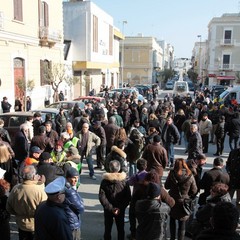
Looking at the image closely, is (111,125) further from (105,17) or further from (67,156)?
(105,17)

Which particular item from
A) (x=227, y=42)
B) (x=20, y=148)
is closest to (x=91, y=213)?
(x=20, y=148)

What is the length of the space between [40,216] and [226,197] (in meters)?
2.68

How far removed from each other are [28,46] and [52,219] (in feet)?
68.8

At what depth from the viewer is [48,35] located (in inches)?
993

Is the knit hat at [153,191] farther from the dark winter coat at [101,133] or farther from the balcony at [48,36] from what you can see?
the balcony at [48,36]

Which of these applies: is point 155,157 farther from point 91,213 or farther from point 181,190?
point 181,190

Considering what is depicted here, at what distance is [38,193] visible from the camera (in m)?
4.88

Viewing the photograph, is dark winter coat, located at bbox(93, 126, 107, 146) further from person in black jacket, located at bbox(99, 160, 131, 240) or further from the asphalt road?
person in black jacket, located at bbox(99, 160, 131, 240)

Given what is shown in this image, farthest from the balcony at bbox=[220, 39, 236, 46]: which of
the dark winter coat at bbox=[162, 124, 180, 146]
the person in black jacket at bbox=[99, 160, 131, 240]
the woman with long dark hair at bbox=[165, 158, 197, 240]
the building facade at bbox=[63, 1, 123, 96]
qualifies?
the person in black jacket at bbox=[99, 160, 131, 240]

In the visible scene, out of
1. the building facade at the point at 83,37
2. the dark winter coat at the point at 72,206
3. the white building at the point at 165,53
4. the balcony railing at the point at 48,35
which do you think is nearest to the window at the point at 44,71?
the balcony railing at the point at 48,35

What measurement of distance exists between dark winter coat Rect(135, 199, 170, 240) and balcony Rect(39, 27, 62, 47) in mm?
22402

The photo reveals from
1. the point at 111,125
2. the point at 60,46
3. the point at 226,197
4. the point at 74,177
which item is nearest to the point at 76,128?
the point at 111,125

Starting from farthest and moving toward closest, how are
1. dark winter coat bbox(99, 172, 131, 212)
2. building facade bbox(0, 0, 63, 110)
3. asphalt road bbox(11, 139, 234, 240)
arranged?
building facade bbox(0, 0, 63, 110) → asphalt road bbox(11, 139, 234, 240) → dark winter coat bbox(99, 172, 131, 212)

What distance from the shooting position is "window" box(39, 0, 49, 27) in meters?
24.9
